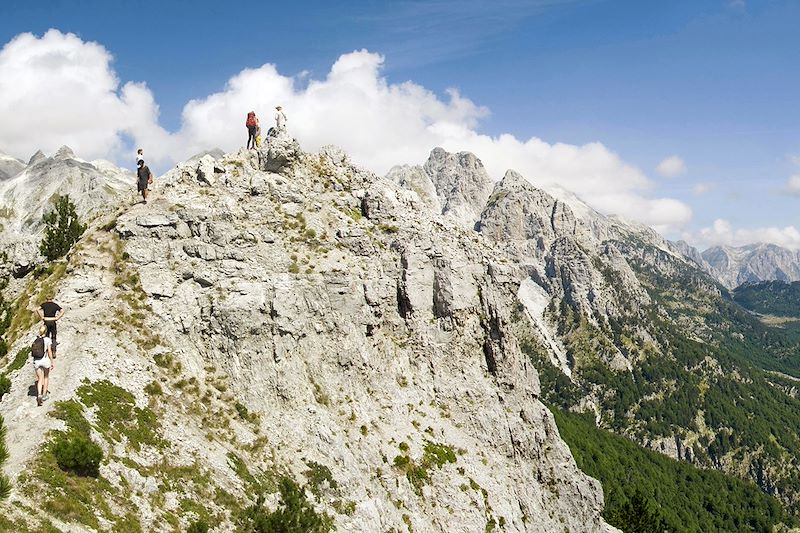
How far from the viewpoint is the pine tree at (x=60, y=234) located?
44.0m

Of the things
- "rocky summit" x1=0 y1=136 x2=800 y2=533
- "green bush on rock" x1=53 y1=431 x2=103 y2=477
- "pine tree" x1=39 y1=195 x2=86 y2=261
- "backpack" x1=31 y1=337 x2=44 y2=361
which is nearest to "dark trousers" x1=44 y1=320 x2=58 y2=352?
"rocky summit" x1=0 y1=136 x2=800 y2=533

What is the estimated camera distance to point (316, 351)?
153 feet

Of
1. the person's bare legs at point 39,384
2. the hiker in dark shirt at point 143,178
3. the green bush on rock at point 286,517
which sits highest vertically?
the hiker in dark shirt at point 143,178

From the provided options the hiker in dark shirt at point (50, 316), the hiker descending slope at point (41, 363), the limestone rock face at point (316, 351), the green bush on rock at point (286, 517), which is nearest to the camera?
the hiker descending slope at point (41, 363)

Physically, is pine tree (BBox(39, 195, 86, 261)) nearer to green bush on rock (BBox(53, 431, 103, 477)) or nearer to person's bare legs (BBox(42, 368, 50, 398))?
person's bare legs (BBox(42, 368, 50, 398))

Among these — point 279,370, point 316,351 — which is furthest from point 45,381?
point 316,351

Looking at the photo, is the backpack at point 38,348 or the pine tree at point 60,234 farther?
the pine tree at point 60,234

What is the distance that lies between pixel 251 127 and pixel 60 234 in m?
23.6

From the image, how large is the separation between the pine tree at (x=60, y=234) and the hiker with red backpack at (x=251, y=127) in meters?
20.3

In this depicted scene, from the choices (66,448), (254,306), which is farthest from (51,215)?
(66,448)

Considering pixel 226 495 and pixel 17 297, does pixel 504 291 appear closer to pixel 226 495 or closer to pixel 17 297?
pixel 226 495

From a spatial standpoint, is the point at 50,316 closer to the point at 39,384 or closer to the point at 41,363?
the point at 41,363

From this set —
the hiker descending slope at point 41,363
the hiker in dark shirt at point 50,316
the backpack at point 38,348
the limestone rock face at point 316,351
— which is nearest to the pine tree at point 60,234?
the limestone rock face at point 316,351

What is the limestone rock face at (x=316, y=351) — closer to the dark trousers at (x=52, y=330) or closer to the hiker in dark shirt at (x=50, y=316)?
the dark trousers at (x=52, y=330)
